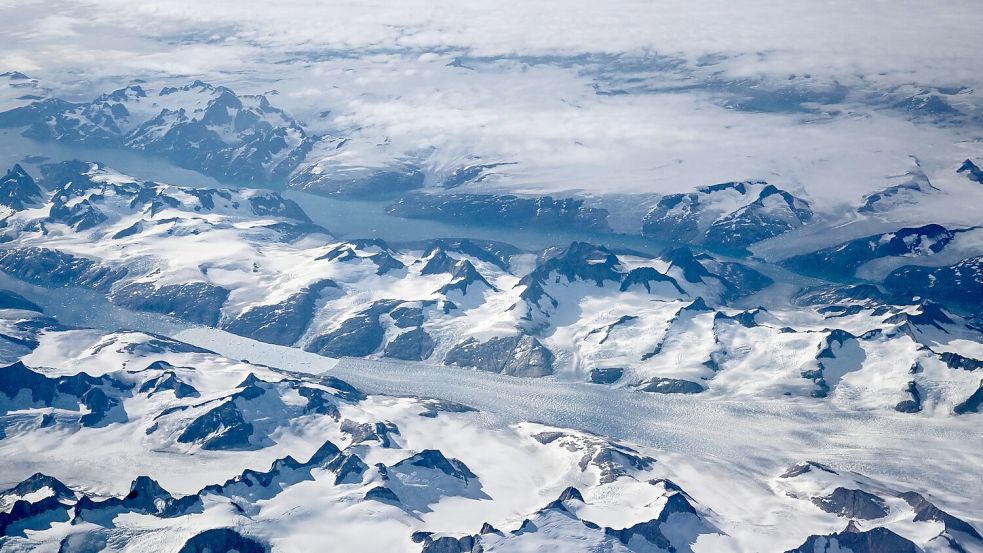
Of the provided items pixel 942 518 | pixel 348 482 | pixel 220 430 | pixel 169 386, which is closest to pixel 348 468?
pixel 348 482

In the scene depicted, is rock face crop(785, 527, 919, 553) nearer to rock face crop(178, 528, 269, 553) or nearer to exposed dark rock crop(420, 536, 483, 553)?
exposed dark rock crop(420, 536, 483, 553)

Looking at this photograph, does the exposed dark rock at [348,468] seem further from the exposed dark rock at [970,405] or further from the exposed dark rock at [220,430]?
the exposed dark rock at [970,405]

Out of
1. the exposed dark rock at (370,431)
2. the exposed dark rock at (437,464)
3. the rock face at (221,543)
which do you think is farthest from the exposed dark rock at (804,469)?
the rock face at (221,543)

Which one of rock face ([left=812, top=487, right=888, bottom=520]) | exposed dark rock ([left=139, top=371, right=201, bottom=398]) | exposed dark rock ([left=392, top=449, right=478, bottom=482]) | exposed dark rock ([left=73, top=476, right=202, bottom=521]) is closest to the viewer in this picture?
exposed dark rock ([left=73, top=476, right=202, bottom=521])

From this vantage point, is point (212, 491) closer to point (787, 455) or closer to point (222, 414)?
point (222, 414)

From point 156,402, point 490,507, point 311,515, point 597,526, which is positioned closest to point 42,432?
point 156,402

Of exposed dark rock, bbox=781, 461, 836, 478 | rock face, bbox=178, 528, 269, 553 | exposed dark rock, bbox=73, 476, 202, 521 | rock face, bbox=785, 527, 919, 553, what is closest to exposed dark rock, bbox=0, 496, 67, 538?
exposed dark rock, bbox=73, 476, 202, 521
